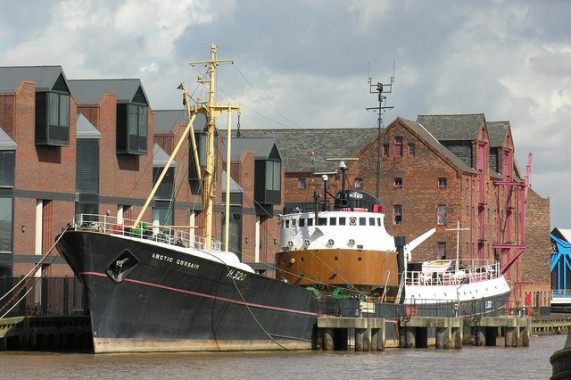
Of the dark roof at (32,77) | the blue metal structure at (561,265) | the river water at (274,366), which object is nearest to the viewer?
the river water at (274,366)

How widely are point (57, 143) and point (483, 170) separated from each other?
150 ft

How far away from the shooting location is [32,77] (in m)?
62.6

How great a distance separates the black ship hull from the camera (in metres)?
47.9

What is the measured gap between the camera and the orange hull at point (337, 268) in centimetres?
5909

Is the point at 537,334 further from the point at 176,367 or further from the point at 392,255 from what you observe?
the point at 176,367

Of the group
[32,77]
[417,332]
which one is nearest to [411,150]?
[417,332]

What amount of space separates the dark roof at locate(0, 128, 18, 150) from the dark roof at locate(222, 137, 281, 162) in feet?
78.6

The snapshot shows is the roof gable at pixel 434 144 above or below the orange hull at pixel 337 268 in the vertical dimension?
above

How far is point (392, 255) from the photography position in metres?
61.2

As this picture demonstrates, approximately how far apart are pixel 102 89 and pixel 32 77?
242 inches

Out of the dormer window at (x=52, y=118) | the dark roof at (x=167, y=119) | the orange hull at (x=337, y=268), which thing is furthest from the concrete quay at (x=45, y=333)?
the dark roof at (x=167, y=119)

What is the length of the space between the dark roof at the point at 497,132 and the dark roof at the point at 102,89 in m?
42.6

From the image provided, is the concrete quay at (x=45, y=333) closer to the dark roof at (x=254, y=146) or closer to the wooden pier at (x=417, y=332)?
the wooden pier at (x=417, y=332)

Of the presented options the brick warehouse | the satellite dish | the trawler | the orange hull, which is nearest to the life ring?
the orange hull
